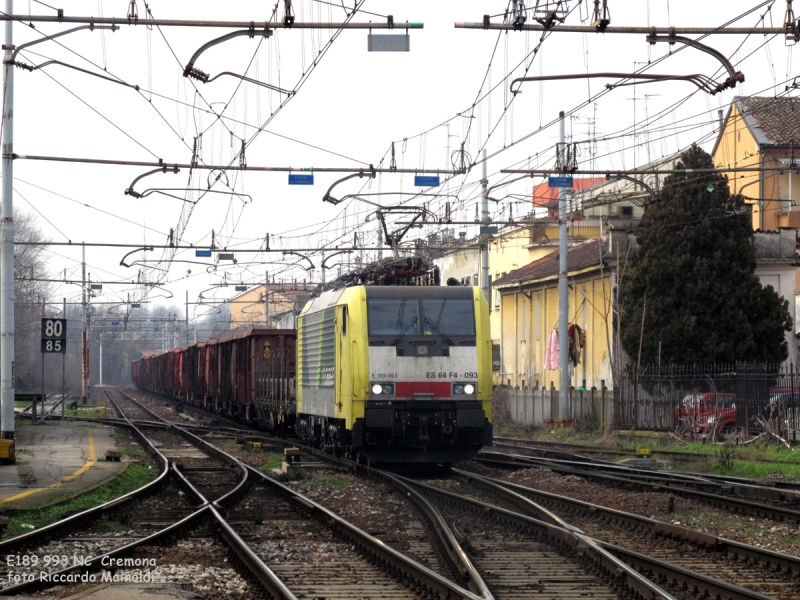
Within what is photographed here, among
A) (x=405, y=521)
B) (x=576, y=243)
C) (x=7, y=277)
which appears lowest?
(x=405, y=521)

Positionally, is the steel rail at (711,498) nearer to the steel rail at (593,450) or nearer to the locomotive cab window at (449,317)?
the steel rail at (593,450)

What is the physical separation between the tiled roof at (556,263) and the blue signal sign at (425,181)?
11008 mm

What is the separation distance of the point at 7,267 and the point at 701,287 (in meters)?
18.0

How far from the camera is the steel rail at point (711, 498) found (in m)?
12.6

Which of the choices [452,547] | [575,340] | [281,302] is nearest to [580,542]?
[452,547]

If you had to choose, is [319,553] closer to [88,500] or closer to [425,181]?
[88,500]

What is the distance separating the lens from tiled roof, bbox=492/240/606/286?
34.9m

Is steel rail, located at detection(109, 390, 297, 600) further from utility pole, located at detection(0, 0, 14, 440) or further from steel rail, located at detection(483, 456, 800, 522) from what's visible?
steel rail, located at detection(483, 456, 800, 522)

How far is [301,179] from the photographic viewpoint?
20766 mm

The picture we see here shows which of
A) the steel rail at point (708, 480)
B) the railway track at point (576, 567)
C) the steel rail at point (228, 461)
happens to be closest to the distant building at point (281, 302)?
the steel rail at point (228, 461)

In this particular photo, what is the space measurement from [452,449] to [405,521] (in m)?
5.45

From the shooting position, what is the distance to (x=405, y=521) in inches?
502

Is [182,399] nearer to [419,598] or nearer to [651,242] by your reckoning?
[651,242]

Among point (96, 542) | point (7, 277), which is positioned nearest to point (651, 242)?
point (7, 277)
